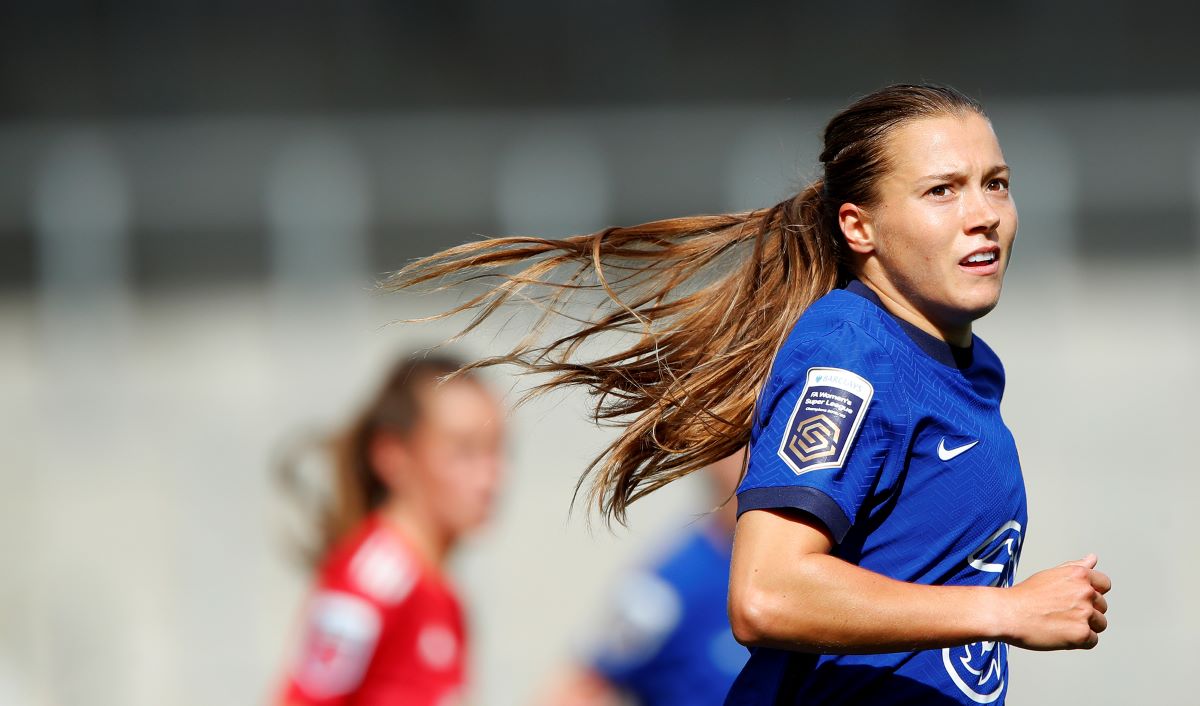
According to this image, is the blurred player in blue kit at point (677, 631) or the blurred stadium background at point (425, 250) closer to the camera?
the blurred player in blue kit at point (677, 631)

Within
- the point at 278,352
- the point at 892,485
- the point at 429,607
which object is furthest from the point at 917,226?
the point at 278,352

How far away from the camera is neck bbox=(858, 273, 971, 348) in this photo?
2.44 metres

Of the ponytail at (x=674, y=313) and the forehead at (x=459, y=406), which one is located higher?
the ponytail at (x=674, y=313)

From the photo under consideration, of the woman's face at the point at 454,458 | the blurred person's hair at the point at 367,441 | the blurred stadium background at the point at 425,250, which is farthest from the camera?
the blurred stadium background at the point at 425,250

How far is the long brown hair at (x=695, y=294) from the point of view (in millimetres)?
2482

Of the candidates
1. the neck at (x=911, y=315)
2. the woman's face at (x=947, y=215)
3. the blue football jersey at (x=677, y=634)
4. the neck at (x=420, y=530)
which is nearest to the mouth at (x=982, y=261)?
the woman's face at (x=947, y=215)

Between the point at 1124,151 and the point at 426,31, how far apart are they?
5638mm

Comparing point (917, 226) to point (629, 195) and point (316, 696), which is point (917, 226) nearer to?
point (316, 696)

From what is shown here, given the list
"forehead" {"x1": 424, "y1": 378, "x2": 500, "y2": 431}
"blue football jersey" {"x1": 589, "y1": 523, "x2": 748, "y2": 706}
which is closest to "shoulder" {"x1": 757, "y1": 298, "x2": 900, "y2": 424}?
"blue football jersey" {"x1": 589, "y1": 523, "x2": 748, "y2": 706}

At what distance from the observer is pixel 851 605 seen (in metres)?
2.04

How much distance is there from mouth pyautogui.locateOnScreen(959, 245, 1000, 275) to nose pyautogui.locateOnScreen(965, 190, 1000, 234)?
34 mm

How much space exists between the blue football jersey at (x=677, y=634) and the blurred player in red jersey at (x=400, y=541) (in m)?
0.54

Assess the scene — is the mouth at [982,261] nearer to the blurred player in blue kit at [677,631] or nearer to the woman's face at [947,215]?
the woman's face at [947,215]

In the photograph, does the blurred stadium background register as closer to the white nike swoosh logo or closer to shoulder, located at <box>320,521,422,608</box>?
shoulder, located at <box>320,521,422,608</box>
